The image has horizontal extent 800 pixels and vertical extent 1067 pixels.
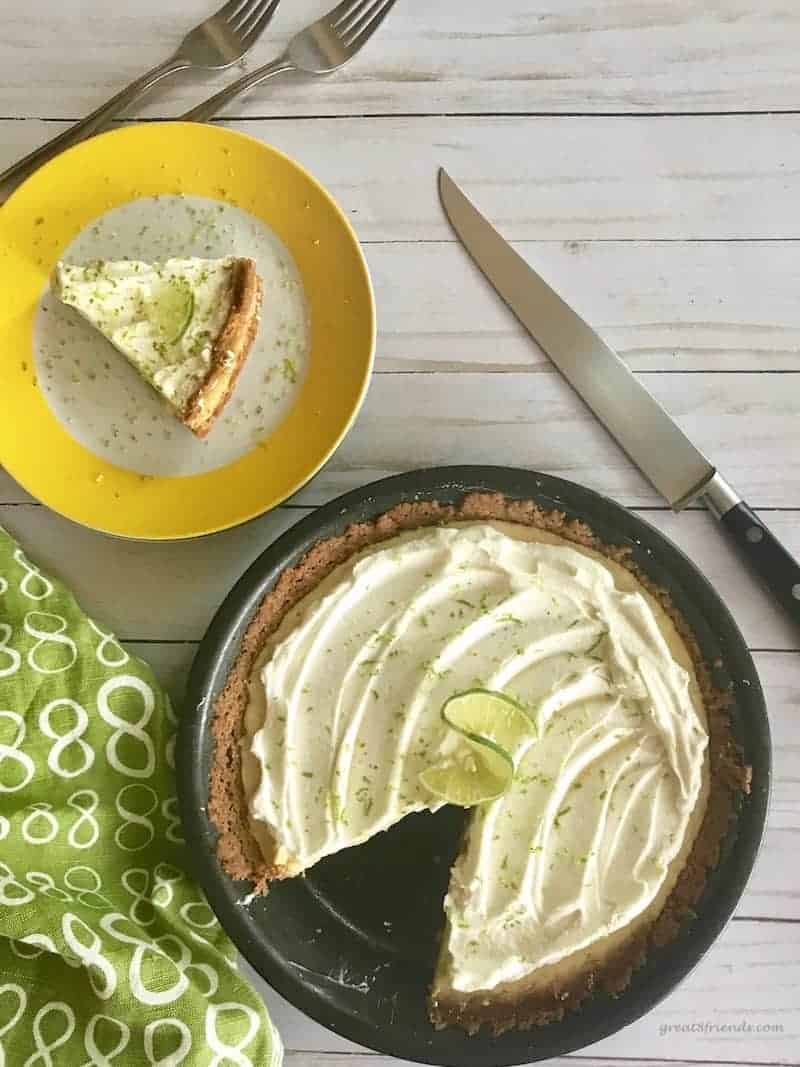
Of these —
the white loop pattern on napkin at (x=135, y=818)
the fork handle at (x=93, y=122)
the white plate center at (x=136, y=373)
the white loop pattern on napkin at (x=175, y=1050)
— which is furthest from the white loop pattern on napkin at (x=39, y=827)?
the fork handle at (x=93, y=122)

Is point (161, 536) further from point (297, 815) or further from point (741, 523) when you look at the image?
point (741, 523)

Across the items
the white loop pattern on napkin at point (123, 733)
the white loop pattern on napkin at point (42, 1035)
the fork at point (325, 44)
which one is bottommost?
the white loop pattern on napkin at point (42, 1035)

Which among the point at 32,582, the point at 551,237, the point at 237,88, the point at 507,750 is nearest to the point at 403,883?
the point at 507,750

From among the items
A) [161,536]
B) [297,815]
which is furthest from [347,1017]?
[161,536]

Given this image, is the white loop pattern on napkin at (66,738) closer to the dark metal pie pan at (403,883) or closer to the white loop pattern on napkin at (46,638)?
the white loop pattern on napkin at (46,638)

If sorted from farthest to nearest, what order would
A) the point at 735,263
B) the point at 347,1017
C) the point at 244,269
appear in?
the point at 735,263
the point at 244,269
the point at 347,1017

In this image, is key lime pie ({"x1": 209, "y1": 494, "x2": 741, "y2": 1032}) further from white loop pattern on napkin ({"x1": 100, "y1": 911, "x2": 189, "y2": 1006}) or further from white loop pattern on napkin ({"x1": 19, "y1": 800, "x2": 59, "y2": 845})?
white loop pattern on napkin ({"x1": 19, "y1": 800, "x2": 59, "y2": 845})

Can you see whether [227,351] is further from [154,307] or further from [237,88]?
[237,88]
